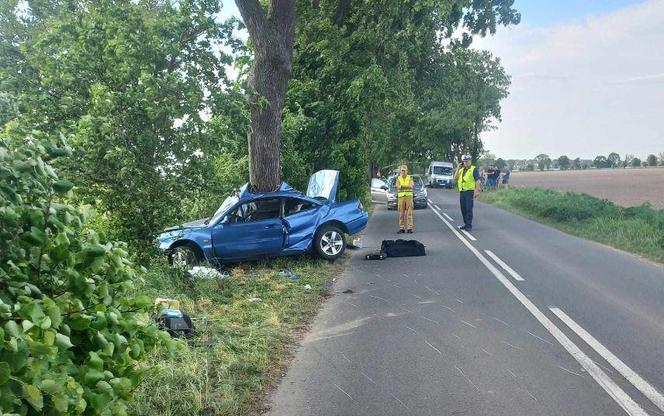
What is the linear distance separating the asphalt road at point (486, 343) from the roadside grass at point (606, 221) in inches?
91.4

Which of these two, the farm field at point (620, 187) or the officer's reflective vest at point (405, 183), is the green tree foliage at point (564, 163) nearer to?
the farm field at point (620, 187)

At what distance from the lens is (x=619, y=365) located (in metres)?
5.06

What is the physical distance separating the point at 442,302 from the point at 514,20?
1299cm

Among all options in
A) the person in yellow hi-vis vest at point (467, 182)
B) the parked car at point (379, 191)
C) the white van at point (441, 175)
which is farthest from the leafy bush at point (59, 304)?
the white van at point (441, 175)

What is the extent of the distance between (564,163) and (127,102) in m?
171

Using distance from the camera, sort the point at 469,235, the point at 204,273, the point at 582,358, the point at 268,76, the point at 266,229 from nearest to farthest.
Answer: the point at 582,358, the point at 204,273, the point at 266,229, the point at 268,76, the point at 469,235

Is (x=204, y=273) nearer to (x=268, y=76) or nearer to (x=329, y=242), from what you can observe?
(x=329, y=242)

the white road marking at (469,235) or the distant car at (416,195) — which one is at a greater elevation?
the distant car at (416,195)

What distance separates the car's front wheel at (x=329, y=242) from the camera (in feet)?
37.1

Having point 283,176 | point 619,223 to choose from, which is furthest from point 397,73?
point 619,223

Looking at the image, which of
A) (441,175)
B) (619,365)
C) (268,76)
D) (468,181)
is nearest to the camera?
(619,365)

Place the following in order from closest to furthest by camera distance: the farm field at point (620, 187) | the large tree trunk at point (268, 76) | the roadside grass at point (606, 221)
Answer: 1. the large tree trunk at point (268, 76)
2. the roadside grass at point (606, 221)
3. the farm field at point (620, 187)

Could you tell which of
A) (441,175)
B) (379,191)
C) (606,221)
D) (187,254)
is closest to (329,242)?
(187,254)

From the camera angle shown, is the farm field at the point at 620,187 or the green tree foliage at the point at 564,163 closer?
the farm field at the point at 620,187
